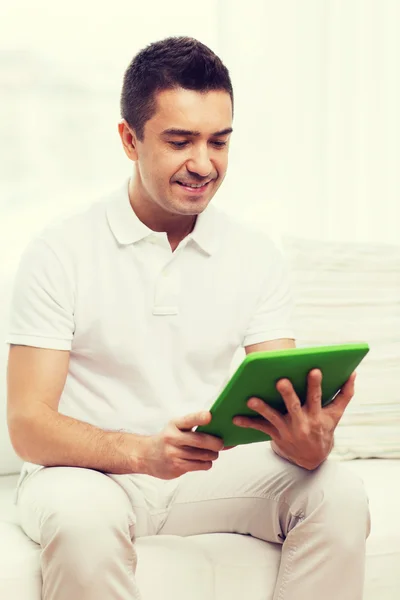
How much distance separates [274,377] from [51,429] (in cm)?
44

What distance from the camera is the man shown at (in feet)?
4.65

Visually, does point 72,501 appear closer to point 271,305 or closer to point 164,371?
point 164,371

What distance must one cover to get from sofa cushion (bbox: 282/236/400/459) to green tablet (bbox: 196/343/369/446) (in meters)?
0.73

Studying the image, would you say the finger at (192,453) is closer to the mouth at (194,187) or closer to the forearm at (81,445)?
the forearm at (81,445)

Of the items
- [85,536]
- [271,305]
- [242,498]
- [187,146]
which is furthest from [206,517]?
[187,146]

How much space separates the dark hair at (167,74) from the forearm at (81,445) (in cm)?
61

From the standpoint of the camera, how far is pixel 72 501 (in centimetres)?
136

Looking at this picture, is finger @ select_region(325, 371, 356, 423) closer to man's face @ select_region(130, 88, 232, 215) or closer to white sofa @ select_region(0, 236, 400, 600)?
white sofa @ select_region(0, 236, 400, 600)

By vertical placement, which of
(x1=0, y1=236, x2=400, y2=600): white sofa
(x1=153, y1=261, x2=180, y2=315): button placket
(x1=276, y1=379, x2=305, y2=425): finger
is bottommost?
(x1=0, y1=236, x2=400, y2=600): white sofa

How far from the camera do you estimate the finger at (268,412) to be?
4.30 ft

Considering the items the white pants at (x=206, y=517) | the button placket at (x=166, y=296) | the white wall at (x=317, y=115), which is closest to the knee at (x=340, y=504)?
the white pants at (x=206, y=517)

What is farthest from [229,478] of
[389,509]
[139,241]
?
[139,241]

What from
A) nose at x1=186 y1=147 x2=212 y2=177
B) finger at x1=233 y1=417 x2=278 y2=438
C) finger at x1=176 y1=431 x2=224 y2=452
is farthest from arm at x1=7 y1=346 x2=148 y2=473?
nose at x1=186 y1=147 x2=212 y2=177

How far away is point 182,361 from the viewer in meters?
1.69
